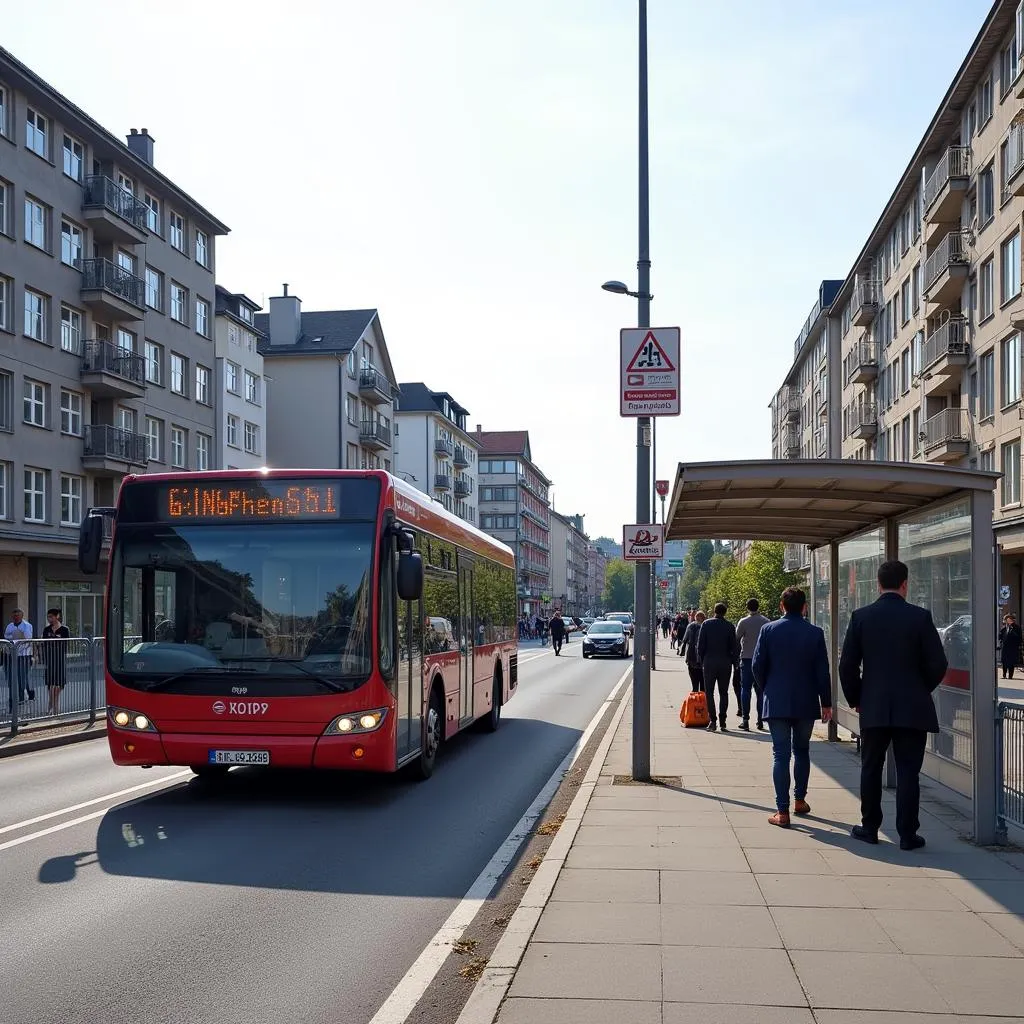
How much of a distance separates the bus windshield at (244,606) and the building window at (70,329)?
32.7 m

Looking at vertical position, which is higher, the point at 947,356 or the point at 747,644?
the point at 947,356

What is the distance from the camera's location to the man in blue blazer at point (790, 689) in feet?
30.4

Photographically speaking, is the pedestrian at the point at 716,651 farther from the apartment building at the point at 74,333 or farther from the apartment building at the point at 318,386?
the apartment building at the point at 318,386

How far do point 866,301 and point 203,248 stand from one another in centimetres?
3255

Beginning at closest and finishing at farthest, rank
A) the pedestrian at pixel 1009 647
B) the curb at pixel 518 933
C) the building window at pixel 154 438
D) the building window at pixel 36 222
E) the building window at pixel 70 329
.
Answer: the curb at pixel 518 933, the pedestrian at pixel 1009 647, the building window at pixel 36 222, the building window at pixel 70 329, the building window at pixel 154 438

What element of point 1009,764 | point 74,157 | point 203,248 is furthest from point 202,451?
point 1009,764

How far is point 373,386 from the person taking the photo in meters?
72.0

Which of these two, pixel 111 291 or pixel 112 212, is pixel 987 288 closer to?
pixel 111 291

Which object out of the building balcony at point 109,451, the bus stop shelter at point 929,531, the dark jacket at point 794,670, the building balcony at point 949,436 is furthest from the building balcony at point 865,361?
the dark jacket at point 794,670

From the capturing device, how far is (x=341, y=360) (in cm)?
6850

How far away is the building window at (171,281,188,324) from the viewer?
4994cm

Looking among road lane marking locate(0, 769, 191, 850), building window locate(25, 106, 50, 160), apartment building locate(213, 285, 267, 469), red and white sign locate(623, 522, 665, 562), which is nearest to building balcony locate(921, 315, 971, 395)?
apartment building locate(213, 285, 267, 469)

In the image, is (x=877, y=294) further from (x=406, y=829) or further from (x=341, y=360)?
(x=406, y=829)

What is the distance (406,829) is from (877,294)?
5823 centimetres
